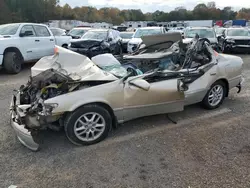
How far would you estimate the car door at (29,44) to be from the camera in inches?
349

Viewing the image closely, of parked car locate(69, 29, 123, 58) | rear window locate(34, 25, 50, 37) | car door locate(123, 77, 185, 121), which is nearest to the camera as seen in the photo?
car door locate(123, 77, 185, 121)

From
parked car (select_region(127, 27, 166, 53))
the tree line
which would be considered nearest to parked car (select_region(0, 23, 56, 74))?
parked car (select_region(127, 27, 166, 53))

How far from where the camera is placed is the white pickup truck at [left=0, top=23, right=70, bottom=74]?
329 inches

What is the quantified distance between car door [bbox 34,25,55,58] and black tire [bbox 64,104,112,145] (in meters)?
7.07

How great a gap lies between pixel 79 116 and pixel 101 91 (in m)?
0.48

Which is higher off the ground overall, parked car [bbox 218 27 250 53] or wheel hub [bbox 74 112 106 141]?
parked car [bbox 218 27 250 53]

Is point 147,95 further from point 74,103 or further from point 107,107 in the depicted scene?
point 74,103

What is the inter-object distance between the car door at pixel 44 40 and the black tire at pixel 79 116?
7068mm

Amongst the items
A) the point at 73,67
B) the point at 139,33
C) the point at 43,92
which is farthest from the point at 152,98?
the point at 139,33

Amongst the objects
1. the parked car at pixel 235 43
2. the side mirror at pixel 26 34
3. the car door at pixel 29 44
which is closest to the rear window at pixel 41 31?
the car door at pixel 29 44

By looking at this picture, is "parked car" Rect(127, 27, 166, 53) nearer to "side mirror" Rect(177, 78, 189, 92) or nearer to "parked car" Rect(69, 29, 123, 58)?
"parked car" Rect(69, 29, 123, 58)

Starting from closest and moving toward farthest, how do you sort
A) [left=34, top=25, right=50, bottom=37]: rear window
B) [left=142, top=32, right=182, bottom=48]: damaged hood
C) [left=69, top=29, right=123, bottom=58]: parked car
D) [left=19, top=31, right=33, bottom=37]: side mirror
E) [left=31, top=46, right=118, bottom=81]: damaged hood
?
[left=31, top=46, right=118, bottom=81]: damaged hood < [left=142, top=32, right=182, bottom=48]: damaged hood < [left=19, top=31, right=33, bottom=37]: side mirror < [left=34, top=25, right=50, bottom=37]: rear window < [left=69, top=29, right=123, bottom=58]: parked car

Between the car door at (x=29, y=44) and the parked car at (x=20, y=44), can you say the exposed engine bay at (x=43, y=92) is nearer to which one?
the parked car at (x=20, y=44)

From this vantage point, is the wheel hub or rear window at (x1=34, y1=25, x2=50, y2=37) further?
rear window at (x1=34, y1=25, x2=50, y2=37)
